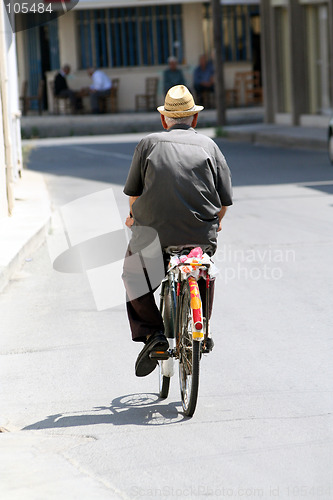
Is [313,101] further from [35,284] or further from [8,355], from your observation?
[8,355]

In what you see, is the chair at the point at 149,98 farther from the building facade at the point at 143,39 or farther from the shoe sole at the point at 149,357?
the shoe sole at the point at 149,357

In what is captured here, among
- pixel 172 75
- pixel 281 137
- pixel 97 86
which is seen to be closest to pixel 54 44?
pixel 97 86

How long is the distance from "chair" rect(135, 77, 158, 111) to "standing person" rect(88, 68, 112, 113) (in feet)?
3.81

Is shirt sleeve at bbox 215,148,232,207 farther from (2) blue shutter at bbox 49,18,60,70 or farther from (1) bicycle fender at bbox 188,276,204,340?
(2) blue shutter at bbox 49,18,60,70

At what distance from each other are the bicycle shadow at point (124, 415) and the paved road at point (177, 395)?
0.4 inches

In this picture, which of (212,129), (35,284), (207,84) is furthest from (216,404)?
(207,84)

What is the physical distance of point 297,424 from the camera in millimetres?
4891

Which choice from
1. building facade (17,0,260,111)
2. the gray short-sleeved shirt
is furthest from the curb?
the gray short-sleeved shirt

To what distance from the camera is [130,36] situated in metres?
33.6

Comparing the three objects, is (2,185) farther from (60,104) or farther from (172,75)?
(60,104)

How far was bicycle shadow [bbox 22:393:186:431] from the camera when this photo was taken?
511 centimetres

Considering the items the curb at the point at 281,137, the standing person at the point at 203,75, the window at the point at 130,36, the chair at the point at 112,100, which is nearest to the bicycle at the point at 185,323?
the curb at the point at 281,137

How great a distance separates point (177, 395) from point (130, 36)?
29169 mm

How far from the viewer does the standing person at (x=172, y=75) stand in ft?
105
